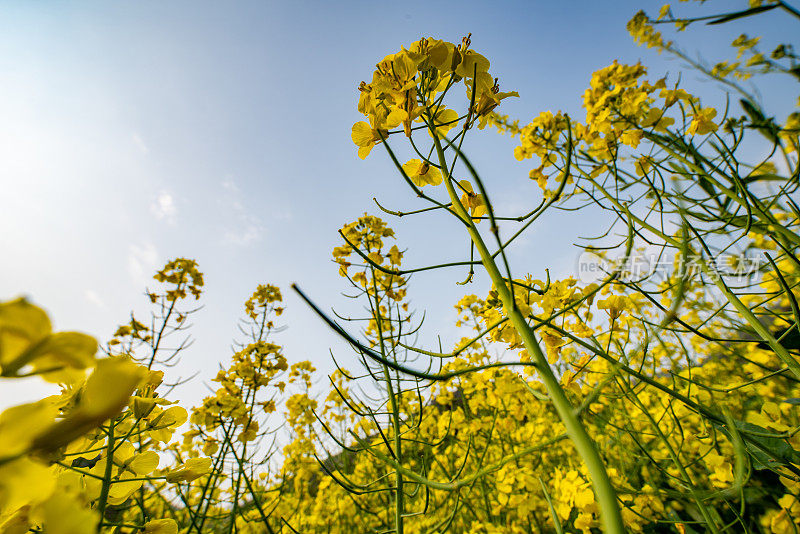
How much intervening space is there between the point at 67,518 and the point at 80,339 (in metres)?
0.11

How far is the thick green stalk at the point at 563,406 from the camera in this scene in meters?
0.35

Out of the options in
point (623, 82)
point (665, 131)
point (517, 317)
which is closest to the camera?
point (517, 317)

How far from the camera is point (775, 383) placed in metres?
1.91

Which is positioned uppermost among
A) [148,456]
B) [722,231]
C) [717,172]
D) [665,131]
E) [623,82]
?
[623,82]

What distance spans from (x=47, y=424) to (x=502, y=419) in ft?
9.09

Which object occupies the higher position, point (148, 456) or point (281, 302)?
point (281, 302)

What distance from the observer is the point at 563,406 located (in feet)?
1.40

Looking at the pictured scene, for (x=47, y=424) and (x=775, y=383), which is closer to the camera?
(x=47, y=424)

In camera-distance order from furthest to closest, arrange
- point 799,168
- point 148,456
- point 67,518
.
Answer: point 799,168 < point 148,456 < point 67,518

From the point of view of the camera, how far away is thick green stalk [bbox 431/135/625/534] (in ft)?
1.13

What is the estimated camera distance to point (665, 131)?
4.78 feet

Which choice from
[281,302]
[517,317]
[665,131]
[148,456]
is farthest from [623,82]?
[281,302]

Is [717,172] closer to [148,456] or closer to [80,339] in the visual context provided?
[80,339]

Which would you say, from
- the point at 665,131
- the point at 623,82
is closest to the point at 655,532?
the point at 665,131
